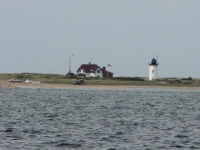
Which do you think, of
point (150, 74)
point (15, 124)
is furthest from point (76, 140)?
point (150, 74)

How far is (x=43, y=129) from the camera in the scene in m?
37.0

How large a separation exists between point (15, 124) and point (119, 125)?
7892 millimetres

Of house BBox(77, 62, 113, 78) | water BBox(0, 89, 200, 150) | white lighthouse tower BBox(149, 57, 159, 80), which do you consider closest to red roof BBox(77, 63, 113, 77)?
house BBox(77, 62, 113, 78)

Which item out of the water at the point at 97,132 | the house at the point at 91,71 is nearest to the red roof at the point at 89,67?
the house at the point at 91,71

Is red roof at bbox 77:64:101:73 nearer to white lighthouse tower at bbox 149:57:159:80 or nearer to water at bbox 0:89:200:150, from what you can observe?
white lighthouse tower at bbox 149:57:159:80

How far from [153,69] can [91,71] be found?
18.0 m

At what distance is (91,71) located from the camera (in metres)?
155

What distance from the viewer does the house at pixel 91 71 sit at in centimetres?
15450

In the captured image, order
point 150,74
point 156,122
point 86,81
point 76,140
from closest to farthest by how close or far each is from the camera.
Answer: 1. point 76,140
2. point 156,122
3. point 86,81
4. point 150,74

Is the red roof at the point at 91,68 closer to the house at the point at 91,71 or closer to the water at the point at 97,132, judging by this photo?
the house at the point at 91,71

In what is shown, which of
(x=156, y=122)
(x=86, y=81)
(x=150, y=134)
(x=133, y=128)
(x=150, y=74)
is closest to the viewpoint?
(x=150, y=134)

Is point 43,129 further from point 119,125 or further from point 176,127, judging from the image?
point 176,127

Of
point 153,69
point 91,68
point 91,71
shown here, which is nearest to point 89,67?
point 91,68

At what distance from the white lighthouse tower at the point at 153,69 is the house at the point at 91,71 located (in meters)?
13.8
